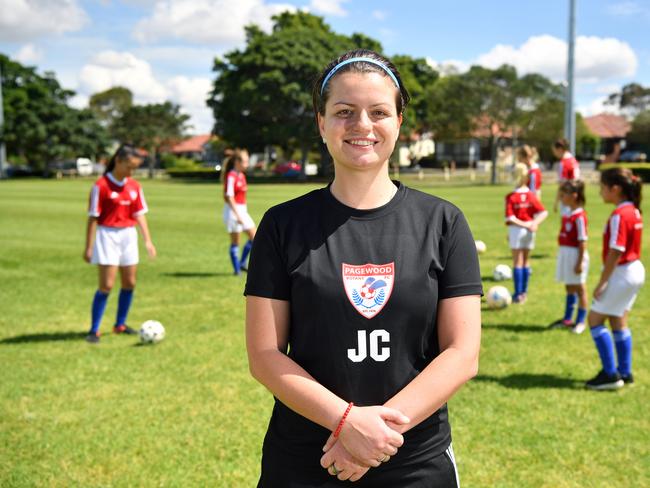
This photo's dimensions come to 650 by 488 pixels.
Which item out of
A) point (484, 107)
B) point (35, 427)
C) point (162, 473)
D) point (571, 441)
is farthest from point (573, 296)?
point (484, 107)

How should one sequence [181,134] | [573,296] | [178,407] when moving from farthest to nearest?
1. [181,134]
2. [573,296]
3. [178,407]

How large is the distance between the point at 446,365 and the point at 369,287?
37 centimetres

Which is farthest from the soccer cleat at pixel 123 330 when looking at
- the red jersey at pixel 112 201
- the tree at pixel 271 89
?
the tree at pixel 271 89

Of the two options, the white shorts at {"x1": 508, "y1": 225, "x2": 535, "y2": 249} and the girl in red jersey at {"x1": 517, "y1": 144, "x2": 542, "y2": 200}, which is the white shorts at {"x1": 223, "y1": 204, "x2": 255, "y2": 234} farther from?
the girl in red jersey at {"x1": 517, "y1": 144, "x2": 542, "y2": 200}

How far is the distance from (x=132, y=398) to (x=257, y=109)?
46861mm

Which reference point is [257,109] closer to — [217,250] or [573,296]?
[217,250]

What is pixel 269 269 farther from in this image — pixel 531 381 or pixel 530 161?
pixel 530 161

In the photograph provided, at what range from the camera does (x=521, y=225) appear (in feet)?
33.1

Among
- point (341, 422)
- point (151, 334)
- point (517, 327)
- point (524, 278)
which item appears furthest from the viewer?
point (524, 278)

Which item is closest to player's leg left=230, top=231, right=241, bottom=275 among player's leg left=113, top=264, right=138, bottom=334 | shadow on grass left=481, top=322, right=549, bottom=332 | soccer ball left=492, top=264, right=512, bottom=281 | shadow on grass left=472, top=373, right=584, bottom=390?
player's leg left=113, top=264, right=138, bottom=334

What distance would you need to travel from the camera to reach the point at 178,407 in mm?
5812

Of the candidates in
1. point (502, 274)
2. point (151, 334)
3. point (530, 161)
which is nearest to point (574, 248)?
point (502, 274)

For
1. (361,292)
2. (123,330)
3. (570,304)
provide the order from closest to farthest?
(361,292) → (123,330) → (570,304)

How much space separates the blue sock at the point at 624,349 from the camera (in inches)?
245
